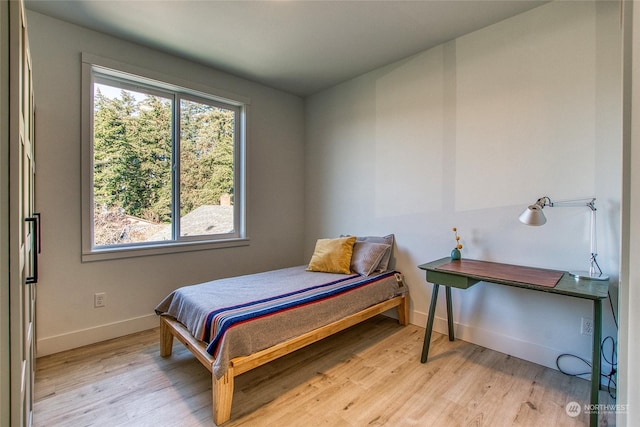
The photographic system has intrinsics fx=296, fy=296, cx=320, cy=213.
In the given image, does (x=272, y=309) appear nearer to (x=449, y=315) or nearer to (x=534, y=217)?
(x=449, y=315)

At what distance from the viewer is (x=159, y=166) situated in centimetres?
288

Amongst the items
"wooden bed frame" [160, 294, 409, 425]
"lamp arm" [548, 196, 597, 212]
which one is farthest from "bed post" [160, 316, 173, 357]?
"lamp arm" [548, 196, 597, 212]

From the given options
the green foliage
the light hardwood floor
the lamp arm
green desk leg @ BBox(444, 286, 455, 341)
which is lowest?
the light hardwood floor

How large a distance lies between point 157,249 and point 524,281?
297 cm

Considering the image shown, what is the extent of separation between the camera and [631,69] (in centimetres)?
102

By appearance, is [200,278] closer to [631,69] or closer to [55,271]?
[55,271]

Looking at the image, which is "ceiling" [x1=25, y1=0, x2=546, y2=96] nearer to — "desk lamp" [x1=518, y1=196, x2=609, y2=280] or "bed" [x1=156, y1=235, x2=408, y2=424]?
"desk lamp" [x1=518, y1=196, x2=609, y2=280]

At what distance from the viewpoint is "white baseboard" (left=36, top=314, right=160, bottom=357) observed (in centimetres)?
229

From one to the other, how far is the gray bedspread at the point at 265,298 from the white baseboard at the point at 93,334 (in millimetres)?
696

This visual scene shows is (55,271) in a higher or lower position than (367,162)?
lower

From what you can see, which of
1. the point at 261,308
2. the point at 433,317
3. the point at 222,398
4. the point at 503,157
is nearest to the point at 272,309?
the point at 261,308

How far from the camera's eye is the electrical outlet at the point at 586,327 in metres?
2.00

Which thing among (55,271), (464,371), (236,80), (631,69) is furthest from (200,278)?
(631,69)

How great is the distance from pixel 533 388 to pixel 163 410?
7.50 feet
